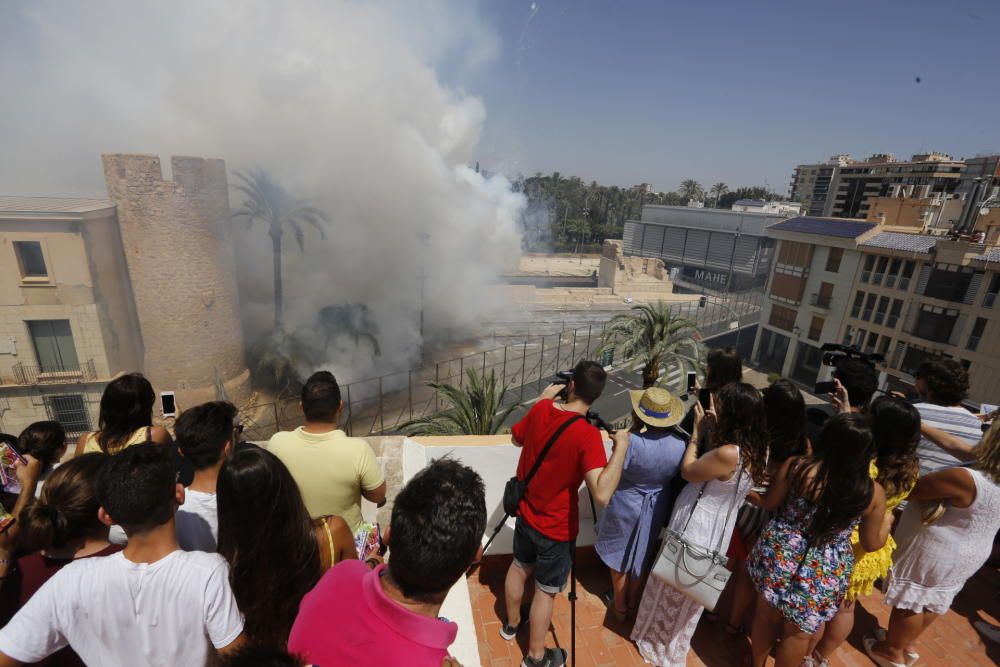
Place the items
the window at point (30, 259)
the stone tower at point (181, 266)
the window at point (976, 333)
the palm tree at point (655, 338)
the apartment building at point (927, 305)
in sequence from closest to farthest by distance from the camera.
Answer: the palm tree at point (655, 338), the window at point (30, 259), the stone tower at point (181, 266), the apartment building at point (927, 305), the window at point (976, 333)

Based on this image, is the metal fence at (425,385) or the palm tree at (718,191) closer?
the metal fence at (425,385)

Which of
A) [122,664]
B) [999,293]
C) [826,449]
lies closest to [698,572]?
[826,449]

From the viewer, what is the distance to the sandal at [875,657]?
2807mm

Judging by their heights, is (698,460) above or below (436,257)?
above

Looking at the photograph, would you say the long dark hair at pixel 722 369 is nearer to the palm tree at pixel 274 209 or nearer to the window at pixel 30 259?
the window at pixel 30 259

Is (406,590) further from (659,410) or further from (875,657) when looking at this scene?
(875,657)

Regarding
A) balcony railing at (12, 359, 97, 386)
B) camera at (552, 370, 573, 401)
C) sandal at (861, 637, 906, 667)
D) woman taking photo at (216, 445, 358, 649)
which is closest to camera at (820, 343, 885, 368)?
sandal at (861, 637, 906, 667)

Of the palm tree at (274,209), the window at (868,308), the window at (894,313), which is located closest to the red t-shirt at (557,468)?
the palm tree at (274,209)

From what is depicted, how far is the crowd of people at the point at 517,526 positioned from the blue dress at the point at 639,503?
1 cm

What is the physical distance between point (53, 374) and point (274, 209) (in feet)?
35.4

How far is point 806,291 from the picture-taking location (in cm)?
2925

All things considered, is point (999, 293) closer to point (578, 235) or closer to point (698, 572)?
point (698, 572)

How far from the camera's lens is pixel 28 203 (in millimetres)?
15492

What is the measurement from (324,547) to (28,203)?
20178 millimetres
